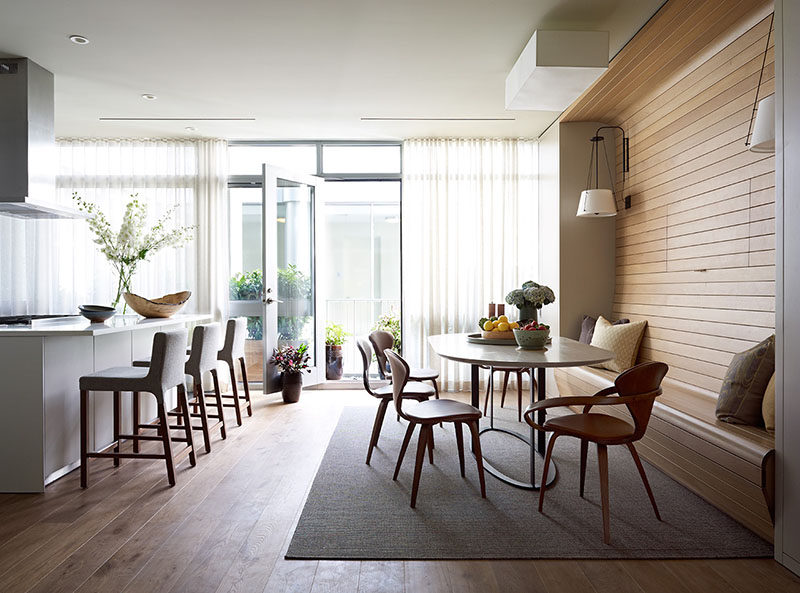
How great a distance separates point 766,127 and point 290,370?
4.41 metres

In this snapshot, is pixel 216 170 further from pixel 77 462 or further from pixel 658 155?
pixel 658 155

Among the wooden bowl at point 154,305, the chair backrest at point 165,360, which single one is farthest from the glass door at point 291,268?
the chair backrest at point 165,360

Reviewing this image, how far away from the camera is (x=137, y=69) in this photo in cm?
404

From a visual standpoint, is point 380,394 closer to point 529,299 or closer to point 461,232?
point 529,299

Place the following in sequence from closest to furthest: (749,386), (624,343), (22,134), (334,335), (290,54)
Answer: (749,386) → (290,54) → (22,134) → (624,343) → (334,335)

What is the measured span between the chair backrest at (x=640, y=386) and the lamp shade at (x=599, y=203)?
2.29 metres

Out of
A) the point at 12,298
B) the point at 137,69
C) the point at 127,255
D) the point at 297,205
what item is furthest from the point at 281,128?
the point at 12,298

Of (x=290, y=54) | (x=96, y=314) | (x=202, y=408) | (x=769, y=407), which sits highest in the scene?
(x=290, y=54)

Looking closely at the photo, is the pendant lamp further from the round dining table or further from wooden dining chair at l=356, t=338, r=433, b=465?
wooden dining chair at l=356, t=338, r=433, b=465

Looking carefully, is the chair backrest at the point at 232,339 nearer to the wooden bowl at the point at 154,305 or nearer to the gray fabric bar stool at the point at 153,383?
the wooden bowl at the point at 154,305

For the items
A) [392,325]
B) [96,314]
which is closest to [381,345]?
[96,314]

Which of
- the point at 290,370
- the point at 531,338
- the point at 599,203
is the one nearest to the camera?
the point at 531,338

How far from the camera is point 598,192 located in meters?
4.54

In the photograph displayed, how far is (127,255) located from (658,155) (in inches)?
167
